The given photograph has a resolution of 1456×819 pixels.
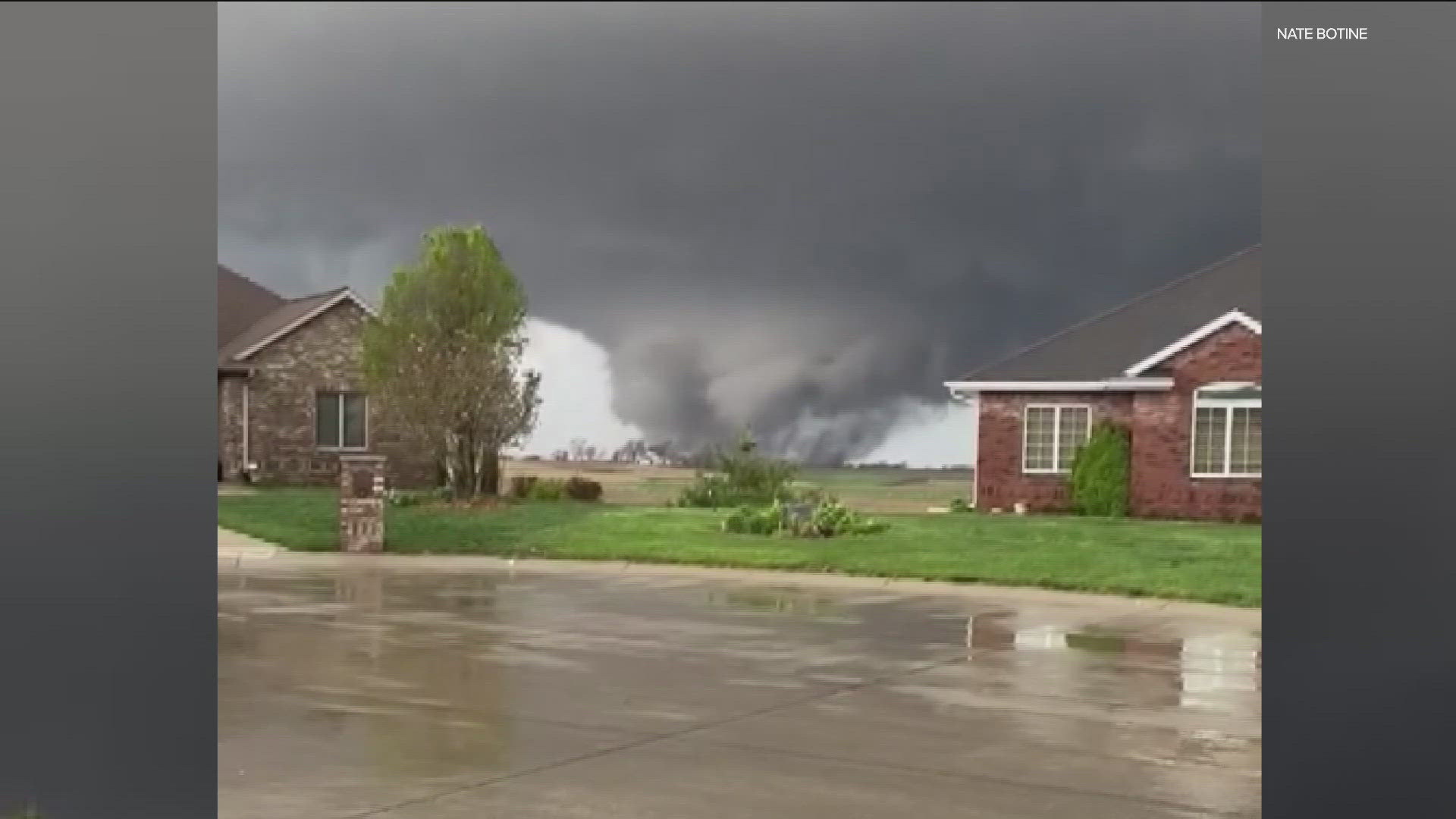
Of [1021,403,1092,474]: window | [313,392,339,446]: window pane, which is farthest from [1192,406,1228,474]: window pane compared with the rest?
[313,392,339,446]: window pane

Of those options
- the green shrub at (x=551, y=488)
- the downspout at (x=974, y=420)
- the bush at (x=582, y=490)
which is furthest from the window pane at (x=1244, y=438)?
the green shrub at (x=551, y=488)

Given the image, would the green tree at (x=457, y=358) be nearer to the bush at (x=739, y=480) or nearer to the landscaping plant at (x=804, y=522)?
the bush at (x=739, y=480)

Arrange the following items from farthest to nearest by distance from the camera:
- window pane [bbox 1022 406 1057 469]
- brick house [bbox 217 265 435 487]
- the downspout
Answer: brick house [bbox 217 265 435 487]
the downspout
window pane [bbox 1022 406 1057 469]

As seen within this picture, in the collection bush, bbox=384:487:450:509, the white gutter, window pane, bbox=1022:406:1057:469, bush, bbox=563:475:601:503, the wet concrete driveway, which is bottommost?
the wet concrete driveway

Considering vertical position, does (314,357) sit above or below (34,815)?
above

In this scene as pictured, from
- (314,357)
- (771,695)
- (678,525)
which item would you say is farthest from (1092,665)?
(314,357)

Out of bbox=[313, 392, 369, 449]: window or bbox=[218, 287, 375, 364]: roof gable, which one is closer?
bbox=[218, 287, 375, 364]: roof gable

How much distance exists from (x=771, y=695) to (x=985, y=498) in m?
15.0

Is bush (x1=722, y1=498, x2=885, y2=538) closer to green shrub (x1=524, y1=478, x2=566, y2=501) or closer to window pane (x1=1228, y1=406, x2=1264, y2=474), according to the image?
green shrub (x1=524, y1=478, x2=566, y2=501)

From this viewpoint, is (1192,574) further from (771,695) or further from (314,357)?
(314,357)

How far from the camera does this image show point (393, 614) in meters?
11.4

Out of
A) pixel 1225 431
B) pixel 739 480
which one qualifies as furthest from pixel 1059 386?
pixel 739 480

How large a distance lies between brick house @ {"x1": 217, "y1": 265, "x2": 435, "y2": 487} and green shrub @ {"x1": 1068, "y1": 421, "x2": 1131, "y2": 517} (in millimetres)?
12530

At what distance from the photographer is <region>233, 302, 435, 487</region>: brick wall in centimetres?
2550
